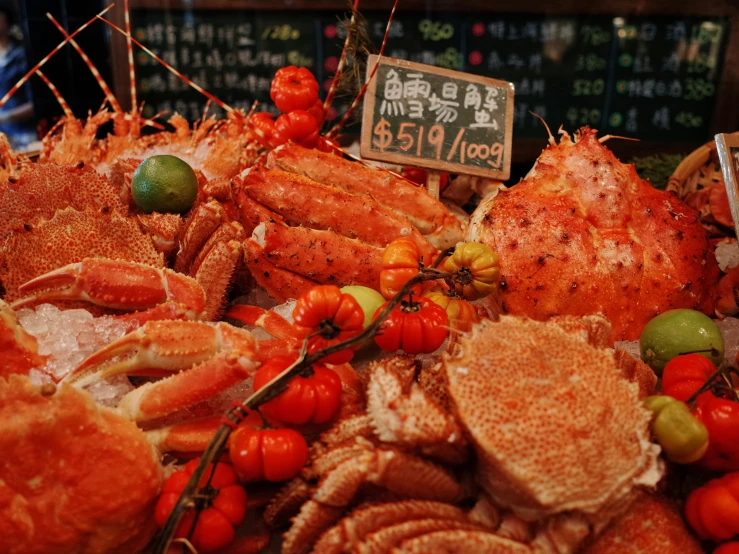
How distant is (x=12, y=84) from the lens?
4.34 m

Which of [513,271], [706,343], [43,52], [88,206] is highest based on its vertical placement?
[43,52]

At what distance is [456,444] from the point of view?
1181mm

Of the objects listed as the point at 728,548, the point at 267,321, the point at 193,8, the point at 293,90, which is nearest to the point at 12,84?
the point at 193,8

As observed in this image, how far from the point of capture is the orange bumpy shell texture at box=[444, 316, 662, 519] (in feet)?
3.62

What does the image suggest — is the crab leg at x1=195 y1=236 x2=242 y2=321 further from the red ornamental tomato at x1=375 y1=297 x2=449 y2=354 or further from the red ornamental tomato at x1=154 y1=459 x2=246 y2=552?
the red ornamental tomato at x1=154 y1=459 x2=246 y2=552

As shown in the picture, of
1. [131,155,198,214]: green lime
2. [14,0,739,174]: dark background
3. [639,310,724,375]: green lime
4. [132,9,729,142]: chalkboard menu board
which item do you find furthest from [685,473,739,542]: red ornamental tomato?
[132,9,729,142]: chalkboard menu board

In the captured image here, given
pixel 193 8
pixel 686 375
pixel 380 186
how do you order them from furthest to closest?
1. pixel 193 8
2. pixel 380 186
3. pixel 686 375

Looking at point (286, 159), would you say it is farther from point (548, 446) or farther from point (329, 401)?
point (548, 446)

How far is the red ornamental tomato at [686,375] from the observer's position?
4.78 ft

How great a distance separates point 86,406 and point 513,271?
1.26 metres

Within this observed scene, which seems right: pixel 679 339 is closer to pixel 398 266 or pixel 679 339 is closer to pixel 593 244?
pixel 593 244

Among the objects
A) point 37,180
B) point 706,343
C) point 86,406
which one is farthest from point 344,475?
point 37,180

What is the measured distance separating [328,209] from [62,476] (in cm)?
120

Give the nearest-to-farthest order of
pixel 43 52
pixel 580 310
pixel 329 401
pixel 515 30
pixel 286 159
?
1. pixel 329 401
2. pixel 580 310
3. pixel 286 159
4. pixel 43 52
5. pixel 515 30
